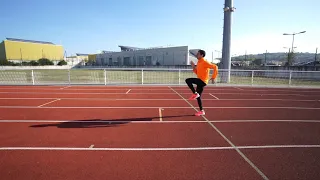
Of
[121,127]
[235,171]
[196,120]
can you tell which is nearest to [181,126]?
[196,120]

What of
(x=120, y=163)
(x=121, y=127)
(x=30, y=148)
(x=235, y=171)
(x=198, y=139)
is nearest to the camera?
(x=235, y=171)

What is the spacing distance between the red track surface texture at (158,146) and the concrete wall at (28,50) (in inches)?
3888

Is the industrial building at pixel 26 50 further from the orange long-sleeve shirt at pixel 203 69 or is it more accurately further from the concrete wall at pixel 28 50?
the orange long-sleeve shirt at pixel 203 69

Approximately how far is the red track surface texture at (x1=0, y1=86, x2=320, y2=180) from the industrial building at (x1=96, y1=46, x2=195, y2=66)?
4628 cm

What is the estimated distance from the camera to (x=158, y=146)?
362 cm

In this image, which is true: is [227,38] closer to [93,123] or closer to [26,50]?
[93,123]

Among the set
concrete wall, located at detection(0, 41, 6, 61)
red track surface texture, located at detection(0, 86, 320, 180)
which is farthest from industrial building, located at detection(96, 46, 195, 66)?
red track surface texture, located at detection(0, 86, 320, 180)

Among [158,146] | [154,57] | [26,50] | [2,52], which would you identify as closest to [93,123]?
[158,146]

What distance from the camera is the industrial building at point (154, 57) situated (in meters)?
52.8

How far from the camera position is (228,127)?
478 cm

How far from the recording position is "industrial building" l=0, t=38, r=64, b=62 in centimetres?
8288

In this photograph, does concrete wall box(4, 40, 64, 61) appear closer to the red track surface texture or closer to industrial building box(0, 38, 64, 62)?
industrial building box(0, 38, 64, 62)

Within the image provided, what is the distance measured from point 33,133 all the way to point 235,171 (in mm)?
4080

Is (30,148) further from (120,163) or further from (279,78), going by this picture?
(279,78)
